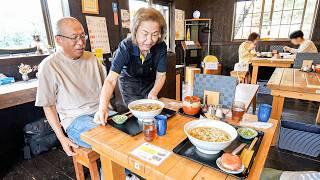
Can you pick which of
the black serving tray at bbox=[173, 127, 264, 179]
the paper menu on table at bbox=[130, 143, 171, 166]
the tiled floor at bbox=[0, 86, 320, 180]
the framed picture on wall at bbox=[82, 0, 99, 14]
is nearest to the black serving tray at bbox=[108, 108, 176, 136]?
the paper menu on table at bbox=[130, 143, 171, 166]

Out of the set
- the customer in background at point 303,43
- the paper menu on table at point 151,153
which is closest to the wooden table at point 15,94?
the paper menu on table at point 151,153

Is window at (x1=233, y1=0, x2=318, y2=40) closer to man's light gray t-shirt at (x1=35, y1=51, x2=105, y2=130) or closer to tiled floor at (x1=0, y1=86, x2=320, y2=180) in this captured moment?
tiled floor at (x1=0, y1=86, x2=320, y2=180)

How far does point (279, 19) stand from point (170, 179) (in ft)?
20.1

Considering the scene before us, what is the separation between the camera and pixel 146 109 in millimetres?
1157

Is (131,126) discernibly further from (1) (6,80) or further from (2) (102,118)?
(1) (6,80)

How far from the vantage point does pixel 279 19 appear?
529cm

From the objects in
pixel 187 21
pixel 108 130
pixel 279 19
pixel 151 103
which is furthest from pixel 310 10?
pixel 108 130

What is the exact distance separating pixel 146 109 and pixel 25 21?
2.27 m

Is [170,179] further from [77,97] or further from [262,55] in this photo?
[262,55]

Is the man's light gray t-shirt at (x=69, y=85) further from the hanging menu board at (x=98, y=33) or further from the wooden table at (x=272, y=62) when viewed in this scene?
the wooden table at (x=272, y=62)

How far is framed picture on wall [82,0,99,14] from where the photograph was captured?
8.49ft

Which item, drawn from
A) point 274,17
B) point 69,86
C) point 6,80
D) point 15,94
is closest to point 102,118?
point 69,86

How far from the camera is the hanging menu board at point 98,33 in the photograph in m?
2.71

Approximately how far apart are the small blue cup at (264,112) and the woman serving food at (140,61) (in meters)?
0.76
